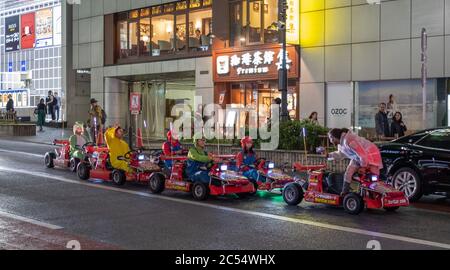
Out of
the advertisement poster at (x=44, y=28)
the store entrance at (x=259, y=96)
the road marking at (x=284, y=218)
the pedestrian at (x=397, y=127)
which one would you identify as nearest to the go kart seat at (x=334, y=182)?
the road marking at (x=284, y=218)

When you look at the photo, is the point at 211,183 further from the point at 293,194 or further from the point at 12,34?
the point at 12,34

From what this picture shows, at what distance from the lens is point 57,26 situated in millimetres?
42562

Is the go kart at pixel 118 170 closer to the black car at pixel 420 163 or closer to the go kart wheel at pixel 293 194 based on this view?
the go kart wheel at pixel 293 194

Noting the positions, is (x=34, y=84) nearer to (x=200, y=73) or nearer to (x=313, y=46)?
(x=200, y=73)

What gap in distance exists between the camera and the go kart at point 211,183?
1189cm

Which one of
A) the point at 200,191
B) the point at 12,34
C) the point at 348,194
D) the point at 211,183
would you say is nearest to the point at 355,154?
the point at 348,194

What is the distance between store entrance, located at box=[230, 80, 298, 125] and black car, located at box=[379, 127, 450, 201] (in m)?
11.6

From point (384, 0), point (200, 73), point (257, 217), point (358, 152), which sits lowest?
point (257, 217)

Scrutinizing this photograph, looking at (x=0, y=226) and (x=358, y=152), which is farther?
(x=358, y=152)

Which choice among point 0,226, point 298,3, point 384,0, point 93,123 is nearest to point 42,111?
point 93,123

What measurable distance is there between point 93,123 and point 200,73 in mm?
7396

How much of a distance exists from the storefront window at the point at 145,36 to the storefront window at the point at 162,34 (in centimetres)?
37

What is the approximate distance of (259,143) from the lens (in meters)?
19.1

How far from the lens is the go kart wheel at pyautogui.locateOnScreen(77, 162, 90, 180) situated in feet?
47.7
